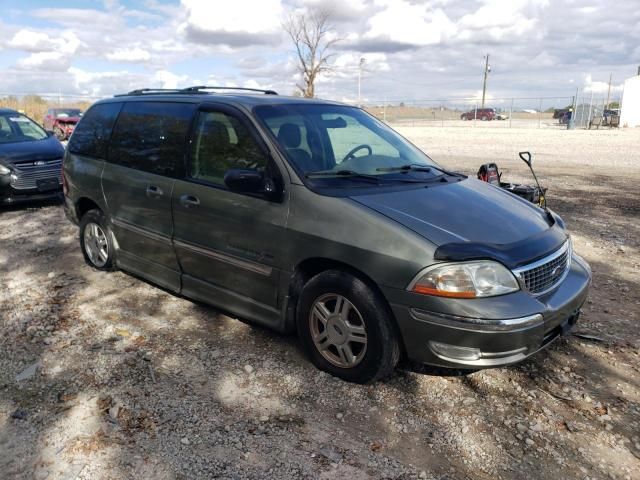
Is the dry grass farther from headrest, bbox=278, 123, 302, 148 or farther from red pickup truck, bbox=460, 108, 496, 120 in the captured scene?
headrest, bbox=278, 123, 302, 148

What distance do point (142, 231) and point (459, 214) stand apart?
2743 mm

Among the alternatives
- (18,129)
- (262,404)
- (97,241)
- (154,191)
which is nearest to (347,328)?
(262,404)

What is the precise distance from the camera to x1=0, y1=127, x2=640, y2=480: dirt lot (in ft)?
9.12

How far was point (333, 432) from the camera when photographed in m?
3.04

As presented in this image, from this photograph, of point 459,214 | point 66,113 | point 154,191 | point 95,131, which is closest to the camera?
point 459,214

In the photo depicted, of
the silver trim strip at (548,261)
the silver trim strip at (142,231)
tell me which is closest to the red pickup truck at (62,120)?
the silver trim strip at (142,231)

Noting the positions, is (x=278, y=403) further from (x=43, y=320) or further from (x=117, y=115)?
(x=117, y=115)

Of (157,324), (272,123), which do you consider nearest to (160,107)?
(272,123)

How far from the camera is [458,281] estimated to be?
3.00 metres

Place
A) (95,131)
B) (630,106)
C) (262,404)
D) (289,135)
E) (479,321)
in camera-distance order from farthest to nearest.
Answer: (630,106) → (95,131) → (289,135) → (262,404) → (479,321)

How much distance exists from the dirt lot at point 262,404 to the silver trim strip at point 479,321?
1.95 ft

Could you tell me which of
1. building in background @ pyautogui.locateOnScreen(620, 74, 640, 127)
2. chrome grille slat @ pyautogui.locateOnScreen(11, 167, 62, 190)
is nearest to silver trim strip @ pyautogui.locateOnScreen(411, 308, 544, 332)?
chrome grille slat @ pyautogui.locateOnScreen(11, 167, 62, 190)

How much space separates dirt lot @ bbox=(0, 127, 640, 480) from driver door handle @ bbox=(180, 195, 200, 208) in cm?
98

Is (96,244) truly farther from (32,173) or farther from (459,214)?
(32,173)
